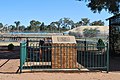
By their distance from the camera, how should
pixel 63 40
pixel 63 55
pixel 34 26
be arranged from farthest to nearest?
1. pixel 34 26
2. pixel 63 40
3. pixel 63 55

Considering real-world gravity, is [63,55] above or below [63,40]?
below

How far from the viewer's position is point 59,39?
15.9 metres

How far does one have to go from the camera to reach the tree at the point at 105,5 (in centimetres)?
2277

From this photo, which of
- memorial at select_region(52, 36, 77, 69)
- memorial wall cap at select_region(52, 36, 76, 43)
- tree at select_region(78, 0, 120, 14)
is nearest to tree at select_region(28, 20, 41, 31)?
tree at select_region(78, 0, 120, 14)

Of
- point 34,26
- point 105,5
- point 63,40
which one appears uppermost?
point 34,26

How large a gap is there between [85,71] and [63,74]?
1.30 m

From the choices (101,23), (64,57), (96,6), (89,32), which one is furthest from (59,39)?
(101,23)

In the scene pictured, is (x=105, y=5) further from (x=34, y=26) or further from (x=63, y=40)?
(x=34, y=26)

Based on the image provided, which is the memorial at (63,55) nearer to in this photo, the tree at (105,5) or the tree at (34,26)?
the tree at (105,5)

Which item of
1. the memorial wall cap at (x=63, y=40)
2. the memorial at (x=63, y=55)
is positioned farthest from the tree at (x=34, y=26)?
the memorial at (x=63, y=55)

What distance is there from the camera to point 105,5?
2445 cm

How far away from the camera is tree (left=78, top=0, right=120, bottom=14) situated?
2277cm

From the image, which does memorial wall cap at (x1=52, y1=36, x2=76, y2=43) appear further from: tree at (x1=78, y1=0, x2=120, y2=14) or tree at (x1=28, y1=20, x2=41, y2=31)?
tree at (x1=28, y1=20, x2=41, y2=31)

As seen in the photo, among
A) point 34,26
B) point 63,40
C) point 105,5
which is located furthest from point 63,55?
point 34,26
